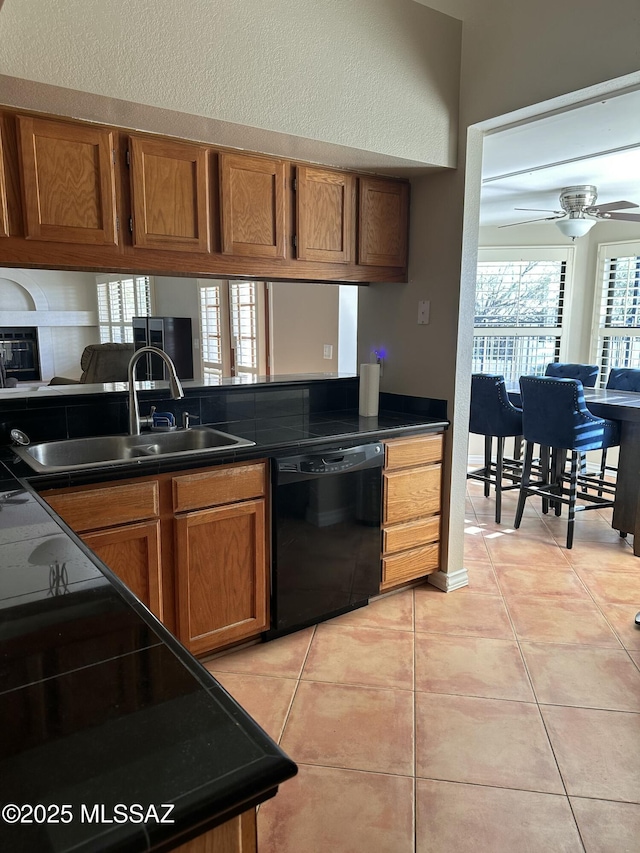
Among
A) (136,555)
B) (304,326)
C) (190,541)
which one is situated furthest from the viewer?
(304,326)

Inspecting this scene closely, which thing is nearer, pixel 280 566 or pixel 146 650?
pixel 146 650

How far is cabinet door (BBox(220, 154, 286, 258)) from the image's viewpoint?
246 centimetres

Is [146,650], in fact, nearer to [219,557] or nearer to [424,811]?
[424,811]

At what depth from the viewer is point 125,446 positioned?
8.26 feet

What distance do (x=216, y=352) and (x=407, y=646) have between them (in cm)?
396

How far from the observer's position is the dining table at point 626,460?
3826 mm

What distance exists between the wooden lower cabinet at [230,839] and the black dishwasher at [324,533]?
1.75 m

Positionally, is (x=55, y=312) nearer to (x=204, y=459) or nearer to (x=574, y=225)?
(x=204, y=459)

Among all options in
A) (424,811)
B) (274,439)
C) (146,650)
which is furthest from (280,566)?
(146,650)

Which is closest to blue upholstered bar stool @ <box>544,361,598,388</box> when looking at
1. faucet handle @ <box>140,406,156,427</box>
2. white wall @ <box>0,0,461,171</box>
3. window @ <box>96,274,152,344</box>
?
white wall @ <box>0,0,461,171</box>

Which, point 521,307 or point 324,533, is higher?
point 521,307

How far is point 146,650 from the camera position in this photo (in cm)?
83

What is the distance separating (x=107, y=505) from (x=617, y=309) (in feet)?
16.7

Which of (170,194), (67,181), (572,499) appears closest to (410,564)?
(572,499)
